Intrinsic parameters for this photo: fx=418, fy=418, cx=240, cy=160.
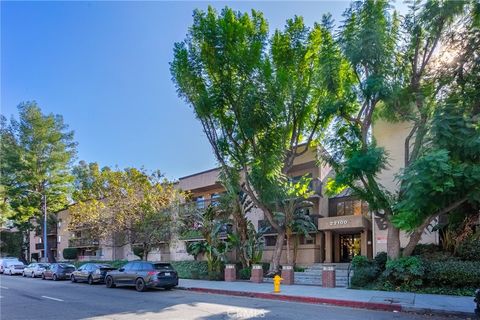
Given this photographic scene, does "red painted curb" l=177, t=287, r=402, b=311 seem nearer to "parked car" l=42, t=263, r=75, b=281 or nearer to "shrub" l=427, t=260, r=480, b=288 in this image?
"shrub" l=427, t=260, r=480, b=288

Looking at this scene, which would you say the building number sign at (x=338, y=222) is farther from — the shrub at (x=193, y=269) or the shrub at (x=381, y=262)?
the shrub at (x=193, y=269)

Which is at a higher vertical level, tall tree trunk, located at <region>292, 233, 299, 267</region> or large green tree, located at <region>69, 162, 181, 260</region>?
large green tree, located at <region>69, 162, 181, 260</region>

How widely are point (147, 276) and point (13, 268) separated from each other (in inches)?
1114

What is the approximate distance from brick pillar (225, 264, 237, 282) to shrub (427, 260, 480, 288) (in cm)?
1132

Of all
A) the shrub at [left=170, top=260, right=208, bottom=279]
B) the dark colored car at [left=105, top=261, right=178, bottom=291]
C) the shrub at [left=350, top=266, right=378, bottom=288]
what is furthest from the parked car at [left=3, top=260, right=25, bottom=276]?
the shrub at [left=350, top=266, right=378, bottom=288]

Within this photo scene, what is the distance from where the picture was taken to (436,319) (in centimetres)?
1189

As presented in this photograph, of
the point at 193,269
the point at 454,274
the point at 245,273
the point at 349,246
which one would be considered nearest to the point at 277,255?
the point at 245,273

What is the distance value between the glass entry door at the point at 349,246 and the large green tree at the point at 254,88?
863 centimetres

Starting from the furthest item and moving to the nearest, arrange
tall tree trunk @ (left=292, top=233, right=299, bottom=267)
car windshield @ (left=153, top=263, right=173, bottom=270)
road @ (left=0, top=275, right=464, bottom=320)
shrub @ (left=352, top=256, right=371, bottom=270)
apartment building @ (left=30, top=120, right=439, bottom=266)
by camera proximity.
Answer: tall tree trunk @ (left=292, top=233, right=299, bottom=267), apartment building @ (left=30, top=120, right=439, bottom=266), car windshield @ (left=153, top=263, right=173, bottom=270), shrub @ (left=352, top=256, right=371, bottom=270), road @ (left=0, top=275, right=464, bottom=320)

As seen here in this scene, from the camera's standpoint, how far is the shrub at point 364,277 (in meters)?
18.6

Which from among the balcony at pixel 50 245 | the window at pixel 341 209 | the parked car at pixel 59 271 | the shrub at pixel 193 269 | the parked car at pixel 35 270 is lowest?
the balcony at pixel 50 245

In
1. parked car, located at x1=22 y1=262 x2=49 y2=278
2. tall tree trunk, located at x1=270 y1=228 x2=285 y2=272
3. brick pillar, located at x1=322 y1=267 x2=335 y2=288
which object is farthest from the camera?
parked car, located at x1=22 y1=262 x2=49 y2=278

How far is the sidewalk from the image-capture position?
13.1 metres

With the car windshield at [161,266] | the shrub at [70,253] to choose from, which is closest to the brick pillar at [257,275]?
the car windshield at [161,266]
